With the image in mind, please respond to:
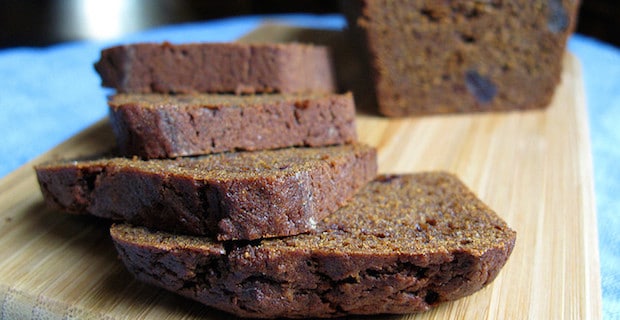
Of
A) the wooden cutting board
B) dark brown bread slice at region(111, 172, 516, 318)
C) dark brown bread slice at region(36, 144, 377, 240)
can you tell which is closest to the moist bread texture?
the wooden cutting board

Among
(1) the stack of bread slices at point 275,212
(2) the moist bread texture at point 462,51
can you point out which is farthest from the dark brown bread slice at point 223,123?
(2) the moist bread texture at point 462,51

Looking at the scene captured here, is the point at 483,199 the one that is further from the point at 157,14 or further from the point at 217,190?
the point at 157,14

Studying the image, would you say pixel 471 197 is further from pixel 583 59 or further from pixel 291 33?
pixel 583 59

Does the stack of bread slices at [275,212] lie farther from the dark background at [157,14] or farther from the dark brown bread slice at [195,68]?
the dark background at [157,14]

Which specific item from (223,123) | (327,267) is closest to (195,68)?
(223,123)

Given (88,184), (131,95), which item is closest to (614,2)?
(131,95)

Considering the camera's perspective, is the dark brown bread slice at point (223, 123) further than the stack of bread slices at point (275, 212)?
Yes
